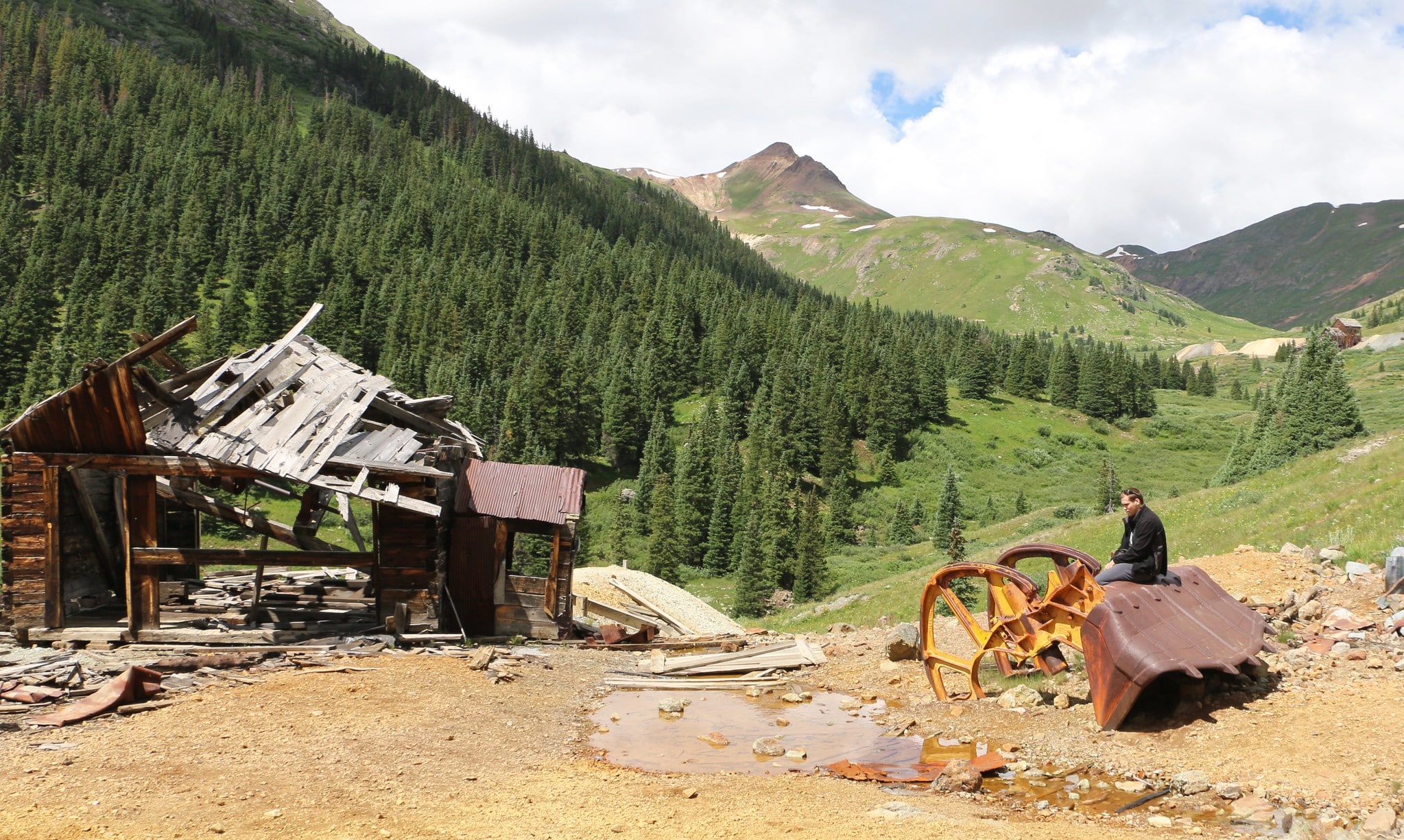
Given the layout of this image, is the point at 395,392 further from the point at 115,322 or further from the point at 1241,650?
the point at 115,322

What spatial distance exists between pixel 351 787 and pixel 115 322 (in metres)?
91.7

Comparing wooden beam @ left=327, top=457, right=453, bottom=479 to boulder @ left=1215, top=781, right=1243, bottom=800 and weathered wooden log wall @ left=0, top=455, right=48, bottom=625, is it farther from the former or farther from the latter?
boulder @ left=1215, top=781, right=1243, bottom=800

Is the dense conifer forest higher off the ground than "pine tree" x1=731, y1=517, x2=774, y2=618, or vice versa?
the dense conifer forest

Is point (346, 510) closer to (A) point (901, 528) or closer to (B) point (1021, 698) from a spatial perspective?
(B) point (1021, 698)

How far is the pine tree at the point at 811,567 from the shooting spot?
4928cm

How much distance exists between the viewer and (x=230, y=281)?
107562 millimetres

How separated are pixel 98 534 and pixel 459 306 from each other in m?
97.3

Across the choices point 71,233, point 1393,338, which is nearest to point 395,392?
point 71,233

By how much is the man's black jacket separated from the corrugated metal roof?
37.6 feet

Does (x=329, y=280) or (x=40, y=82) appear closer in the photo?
(x=329, y=280)

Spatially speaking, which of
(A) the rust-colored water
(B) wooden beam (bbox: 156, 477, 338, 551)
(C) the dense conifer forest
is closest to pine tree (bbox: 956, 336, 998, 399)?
(C) the dense conifer forest

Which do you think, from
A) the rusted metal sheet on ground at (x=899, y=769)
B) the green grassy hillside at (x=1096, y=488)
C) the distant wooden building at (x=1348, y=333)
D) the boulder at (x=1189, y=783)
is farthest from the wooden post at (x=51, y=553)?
the distant wooden building at (x=1348, y=333)

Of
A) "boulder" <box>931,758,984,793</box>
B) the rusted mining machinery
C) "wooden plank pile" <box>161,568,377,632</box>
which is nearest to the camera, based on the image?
"boulder" <box>931,758,984,793</box>

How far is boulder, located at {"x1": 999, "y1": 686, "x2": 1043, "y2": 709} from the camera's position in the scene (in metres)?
12.2
